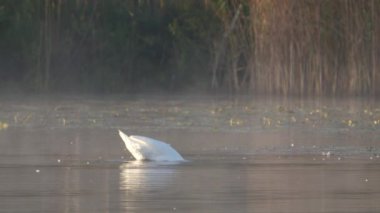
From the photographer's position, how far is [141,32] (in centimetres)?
3359

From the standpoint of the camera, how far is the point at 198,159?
532 inches

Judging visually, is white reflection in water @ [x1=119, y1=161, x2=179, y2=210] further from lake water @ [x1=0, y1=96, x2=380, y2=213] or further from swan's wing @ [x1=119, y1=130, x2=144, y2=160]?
swan's wing @ [x1=119, y1=130, x2=144, y2=160]

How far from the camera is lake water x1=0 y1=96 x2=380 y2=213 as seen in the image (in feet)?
31.7

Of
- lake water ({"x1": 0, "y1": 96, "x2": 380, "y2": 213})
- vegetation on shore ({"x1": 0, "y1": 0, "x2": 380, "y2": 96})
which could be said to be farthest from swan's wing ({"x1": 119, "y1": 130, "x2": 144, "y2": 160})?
vegetation on shore ({"x1": 0, "y1": 0, "x2": 380, "y2": 96})

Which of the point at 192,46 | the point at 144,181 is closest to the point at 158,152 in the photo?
the point at 144,181

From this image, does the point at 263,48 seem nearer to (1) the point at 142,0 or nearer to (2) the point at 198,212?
(1) the point at 142,0

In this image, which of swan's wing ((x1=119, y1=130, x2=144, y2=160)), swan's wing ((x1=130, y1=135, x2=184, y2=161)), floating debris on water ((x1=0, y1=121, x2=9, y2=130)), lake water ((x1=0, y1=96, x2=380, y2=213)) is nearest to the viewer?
lake water ((x1=0, y1=96, x2=380, y2=213))

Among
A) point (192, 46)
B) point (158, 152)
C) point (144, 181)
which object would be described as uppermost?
point (192, 46)

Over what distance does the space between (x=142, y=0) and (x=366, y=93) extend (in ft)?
26.6

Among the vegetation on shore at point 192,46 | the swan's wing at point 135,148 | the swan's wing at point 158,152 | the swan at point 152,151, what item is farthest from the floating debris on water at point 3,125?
the vegetation on shore at point 192,46

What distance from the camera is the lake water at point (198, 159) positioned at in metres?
9.66

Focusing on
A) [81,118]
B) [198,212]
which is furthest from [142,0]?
[198,212]

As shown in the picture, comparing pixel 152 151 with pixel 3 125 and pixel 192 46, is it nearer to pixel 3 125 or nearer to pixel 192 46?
pixel 3 125

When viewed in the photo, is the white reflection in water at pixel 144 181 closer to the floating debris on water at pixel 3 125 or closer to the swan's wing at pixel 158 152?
the swan's wing at pixel 158 152
